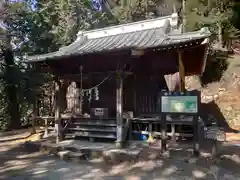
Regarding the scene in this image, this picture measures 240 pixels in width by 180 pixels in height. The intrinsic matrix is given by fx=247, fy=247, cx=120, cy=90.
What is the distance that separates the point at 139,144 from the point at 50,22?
12374 mm

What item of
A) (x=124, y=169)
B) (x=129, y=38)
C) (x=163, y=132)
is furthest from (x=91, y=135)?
(x=129, y=38)

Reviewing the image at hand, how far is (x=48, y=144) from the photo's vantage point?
26.6 feet

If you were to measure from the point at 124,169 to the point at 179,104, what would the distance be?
218 centimetres

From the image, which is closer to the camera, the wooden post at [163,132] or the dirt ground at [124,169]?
the dirt ground at [124,169]

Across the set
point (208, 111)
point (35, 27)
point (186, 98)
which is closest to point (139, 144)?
point (186, 98)

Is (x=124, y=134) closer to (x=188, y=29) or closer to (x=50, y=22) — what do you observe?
(x=188, y=29)

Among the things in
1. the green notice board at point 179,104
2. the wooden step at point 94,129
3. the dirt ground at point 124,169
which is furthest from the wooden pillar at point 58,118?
the green notice board at point 179,104

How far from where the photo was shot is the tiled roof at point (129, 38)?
679cm

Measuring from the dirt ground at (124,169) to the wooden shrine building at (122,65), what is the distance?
155cm

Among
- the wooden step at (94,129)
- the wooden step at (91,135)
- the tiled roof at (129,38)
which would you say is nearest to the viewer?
the tiled roof at (129,38)

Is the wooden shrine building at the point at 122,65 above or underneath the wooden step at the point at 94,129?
above

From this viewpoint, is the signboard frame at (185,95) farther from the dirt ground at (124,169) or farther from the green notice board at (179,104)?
the dirt ground at (124,169)

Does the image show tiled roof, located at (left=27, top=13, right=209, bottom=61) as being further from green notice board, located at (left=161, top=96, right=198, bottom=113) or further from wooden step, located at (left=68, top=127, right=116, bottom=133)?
wooden step, located at (left=68, top=127, right=116, bottom=133)

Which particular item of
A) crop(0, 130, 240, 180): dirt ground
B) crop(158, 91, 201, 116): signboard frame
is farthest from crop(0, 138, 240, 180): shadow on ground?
crop(158, 91, 201, 116): signboard frame
